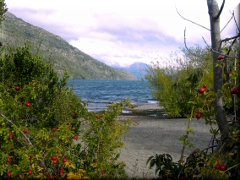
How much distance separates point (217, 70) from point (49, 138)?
193cm

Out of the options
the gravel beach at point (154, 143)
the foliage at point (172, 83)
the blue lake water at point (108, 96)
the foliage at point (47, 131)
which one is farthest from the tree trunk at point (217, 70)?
the foliage at point (172, 83)

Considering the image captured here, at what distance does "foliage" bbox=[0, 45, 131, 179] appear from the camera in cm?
295

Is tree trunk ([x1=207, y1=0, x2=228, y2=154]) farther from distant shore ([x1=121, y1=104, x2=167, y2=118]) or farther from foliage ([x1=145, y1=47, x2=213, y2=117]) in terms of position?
distant shore ([x1=121, y1=104, x2=167, y2=118])

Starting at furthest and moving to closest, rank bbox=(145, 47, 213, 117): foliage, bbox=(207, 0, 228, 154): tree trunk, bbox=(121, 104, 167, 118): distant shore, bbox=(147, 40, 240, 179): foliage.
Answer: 1. bbox=(121, 104, 167, 118): distant shore
2. bbox=(145, 47, 213, 117): foliage
3. bbox=(207, 0, 228, 154): tree trunk
4. bbox=(147, 40, 240, 179): foliage

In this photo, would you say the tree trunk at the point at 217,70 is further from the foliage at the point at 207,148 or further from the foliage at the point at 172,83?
the foliage at the point at 172,83

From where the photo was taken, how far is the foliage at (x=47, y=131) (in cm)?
295

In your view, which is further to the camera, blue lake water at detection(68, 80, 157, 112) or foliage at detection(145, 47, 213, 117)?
blue lake water at detection(68, 80, 157, 112)

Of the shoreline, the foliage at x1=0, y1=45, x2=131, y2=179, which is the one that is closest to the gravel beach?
the shoreline

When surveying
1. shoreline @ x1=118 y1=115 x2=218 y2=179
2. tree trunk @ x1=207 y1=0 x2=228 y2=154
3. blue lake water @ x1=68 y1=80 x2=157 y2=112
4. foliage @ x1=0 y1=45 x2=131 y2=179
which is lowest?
blue lake water @ x1=68 y1=80 x2=157 y2=112

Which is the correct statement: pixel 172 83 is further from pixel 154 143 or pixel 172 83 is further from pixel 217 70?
pixel 217 70

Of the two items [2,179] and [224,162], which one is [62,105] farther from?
[224,162]

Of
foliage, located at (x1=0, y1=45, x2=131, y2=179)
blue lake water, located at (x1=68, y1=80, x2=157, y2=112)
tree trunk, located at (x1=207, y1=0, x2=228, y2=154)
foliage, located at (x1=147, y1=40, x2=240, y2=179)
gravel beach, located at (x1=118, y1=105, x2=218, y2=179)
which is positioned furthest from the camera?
blue lake water, located at (x1=68, y1=80, x2=157, y2=112)

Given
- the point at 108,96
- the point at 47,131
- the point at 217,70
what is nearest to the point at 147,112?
the point at 47,131

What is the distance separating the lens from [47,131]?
3162 mm
